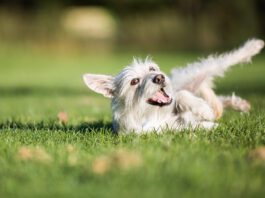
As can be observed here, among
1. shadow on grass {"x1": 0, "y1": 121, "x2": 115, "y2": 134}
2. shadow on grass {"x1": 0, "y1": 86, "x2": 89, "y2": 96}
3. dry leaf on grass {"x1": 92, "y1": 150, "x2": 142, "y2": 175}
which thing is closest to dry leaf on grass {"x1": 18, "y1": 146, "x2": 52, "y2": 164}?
dry leaf on grass {"x1": 92, "y1": 150, "x2": 142, "y2": 175}

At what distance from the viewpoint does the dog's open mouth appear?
694 centimetres

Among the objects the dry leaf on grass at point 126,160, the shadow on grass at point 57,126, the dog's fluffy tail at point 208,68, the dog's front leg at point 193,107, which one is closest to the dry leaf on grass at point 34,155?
the dry leaf on grass at point 126,160

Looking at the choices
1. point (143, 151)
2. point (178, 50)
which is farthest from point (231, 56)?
point (178, 50)

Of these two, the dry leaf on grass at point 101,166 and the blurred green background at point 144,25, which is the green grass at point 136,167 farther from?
the blurred green background at point 144,25

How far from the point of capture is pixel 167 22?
4322 centimetres

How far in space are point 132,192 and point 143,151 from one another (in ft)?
3.75

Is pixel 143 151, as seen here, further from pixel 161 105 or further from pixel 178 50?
pixel 178 50

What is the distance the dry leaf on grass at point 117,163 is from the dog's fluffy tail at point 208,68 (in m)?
3.83

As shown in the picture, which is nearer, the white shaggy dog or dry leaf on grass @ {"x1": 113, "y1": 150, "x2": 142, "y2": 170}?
dry leaf on grass @ {"x1": 113, "y1": 150, "x2": 142, "y2": 170}

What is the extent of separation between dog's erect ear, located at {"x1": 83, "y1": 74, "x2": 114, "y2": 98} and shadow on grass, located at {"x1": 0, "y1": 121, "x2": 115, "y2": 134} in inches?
17.7

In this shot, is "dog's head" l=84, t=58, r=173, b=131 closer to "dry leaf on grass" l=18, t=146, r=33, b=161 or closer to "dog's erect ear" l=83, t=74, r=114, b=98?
"dog's erect ear" l=83, t=74, r=114, b=98

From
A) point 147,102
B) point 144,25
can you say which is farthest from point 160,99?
point 144,25

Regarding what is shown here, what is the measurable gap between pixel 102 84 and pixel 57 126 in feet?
3.62

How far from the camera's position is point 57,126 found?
8.05m
